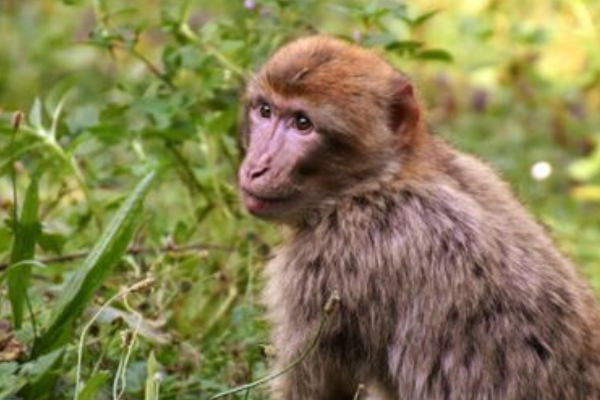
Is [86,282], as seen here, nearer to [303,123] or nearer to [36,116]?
[303,123]

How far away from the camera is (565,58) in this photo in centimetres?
982

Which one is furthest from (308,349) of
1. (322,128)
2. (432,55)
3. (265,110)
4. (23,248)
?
(432,55)

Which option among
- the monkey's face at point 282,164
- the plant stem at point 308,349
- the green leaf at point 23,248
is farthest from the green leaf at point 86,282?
the plant stem at point 308,349

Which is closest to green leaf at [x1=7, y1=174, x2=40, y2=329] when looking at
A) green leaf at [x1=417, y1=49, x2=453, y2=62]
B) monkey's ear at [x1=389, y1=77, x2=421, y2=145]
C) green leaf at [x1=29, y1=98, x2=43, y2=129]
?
green leaf at [x1=29, y1=98, x2=43, y2=129]

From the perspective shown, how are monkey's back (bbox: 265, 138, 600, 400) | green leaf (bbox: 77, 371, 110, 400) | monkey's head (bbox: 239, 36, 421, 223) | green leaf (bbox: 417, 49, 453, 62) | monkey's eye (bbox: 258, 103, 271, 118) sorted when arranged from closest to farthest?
green leaf (bbox: 77, 371, 110, 400), monkey's back (bbox: 265, 138, 600, 400), monkey's head (bbox: 239, 36, 421, 223), monkey's eye (bbox: 258, 103, 271, 118), green leaf (bbox: 417, 49, 453, 62)

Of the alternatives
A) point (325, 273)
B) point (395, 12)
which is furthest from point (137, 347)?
point (395, 12)

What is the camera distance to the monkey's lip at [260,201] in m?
4.52

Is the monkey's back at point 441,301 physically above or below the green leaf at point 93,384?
above

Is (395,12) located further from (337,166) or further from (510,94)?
(510,94)

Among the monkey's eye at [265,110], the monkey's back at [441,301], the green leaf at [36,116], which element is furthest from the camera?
the green leaf at [36,116]

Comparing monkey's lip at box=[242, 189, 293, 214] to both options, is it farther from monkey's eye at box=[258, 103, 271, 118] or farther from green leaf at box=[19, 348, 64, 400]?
green leaf at box=[19, 348, 64, 400]

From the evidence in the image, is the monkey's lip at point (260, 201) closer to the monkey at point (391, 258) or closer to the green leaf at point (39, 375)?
the monkey at point (391, 258)

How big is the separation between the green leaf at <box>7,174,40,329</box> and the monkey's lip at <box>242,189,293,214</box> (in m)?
0.73

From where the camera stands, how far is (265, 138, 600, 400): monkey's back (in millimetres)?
4422
